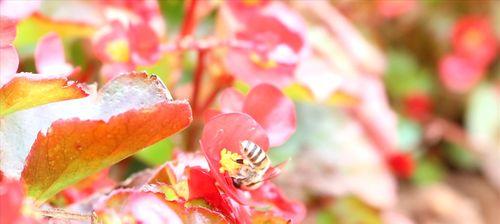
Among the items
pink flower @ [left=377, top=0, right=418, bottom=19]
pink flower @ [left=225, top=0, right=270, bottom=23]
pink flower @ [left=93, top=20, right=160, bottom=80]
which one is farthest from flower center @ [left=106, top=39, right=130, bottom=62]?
pink flower @ [left=377, top=0, right=418, bottom=19]

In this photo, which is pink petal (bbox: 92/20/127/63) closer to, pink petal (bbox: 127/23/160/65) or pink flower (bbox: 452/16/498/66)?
pink petal (bbox: 127/23/160/65)

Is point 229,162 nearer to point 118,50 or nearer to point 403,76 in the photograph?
point 118,50

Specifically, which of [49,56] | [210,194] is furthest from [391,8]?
[210,194]

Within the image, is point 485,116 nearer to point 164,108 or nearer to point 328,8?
point 328,8

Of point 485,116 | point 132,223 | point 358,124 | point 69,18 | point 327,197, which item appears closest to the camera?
point 132,223

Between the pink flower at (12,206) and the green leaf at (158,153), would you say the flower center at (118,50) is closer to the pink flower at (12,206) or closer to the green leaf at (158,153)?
the green leaf at (158,153)

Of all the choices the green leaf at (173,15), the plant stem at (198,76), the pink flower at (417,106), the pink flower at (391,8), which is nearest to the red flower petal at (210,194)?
the plant stem at (198,76)

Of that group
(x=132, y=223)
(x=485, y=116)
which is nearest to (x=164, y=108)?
(x=132, y=223)
